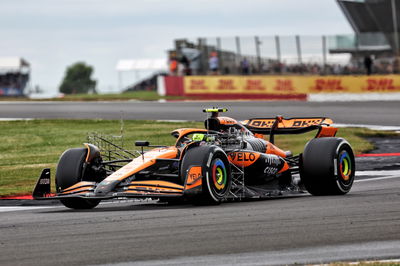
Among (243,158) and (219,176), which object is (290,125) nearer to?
(243,158)

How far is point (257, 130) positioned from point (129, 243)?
643cm

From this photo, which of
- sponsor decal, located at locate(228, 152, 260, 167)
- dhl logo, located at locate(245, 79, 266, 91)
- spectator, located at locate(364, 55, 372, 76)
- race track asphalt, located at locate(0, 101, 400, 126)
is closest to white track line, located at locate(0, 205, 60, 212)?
sponsor decal, located at locate(228, 152, 260, 167)

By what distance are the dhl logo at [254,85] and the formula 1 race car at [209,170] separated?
2735 centimetres

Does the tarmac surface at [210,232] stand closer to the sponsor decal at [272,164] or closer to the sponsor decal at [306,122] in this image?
the sponsor decal at [272,164]

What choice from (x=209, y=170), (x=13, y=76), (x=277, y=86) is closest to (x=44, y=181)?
(x=209, y=170)

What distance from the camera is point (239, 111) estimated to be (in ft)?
104

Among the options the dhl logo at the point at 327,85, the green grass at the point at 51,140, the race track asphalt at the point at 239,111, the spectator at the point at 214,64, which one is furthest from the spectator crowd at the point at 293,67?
the green grass at the point at 51,140

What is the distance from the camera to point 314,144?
42.4ft

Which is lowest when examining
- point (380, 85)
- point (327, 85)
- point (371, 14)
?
point (380, 85)

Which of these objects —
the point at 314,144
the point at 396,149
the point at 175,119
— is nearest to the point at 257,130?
the point at 314,144

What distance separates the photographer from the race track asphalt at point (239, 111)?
29.7 m

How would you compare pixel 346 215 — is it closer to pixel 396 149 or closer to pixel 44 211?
pixel 44 211

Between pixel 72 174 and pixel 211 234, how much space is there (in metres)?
3.85

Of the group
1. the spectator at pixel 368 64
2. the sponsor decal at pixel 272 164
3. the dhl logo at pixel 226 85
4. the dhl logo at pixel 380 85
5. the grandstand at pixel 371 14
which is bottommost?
the sponsor decal at pixel 272 164
